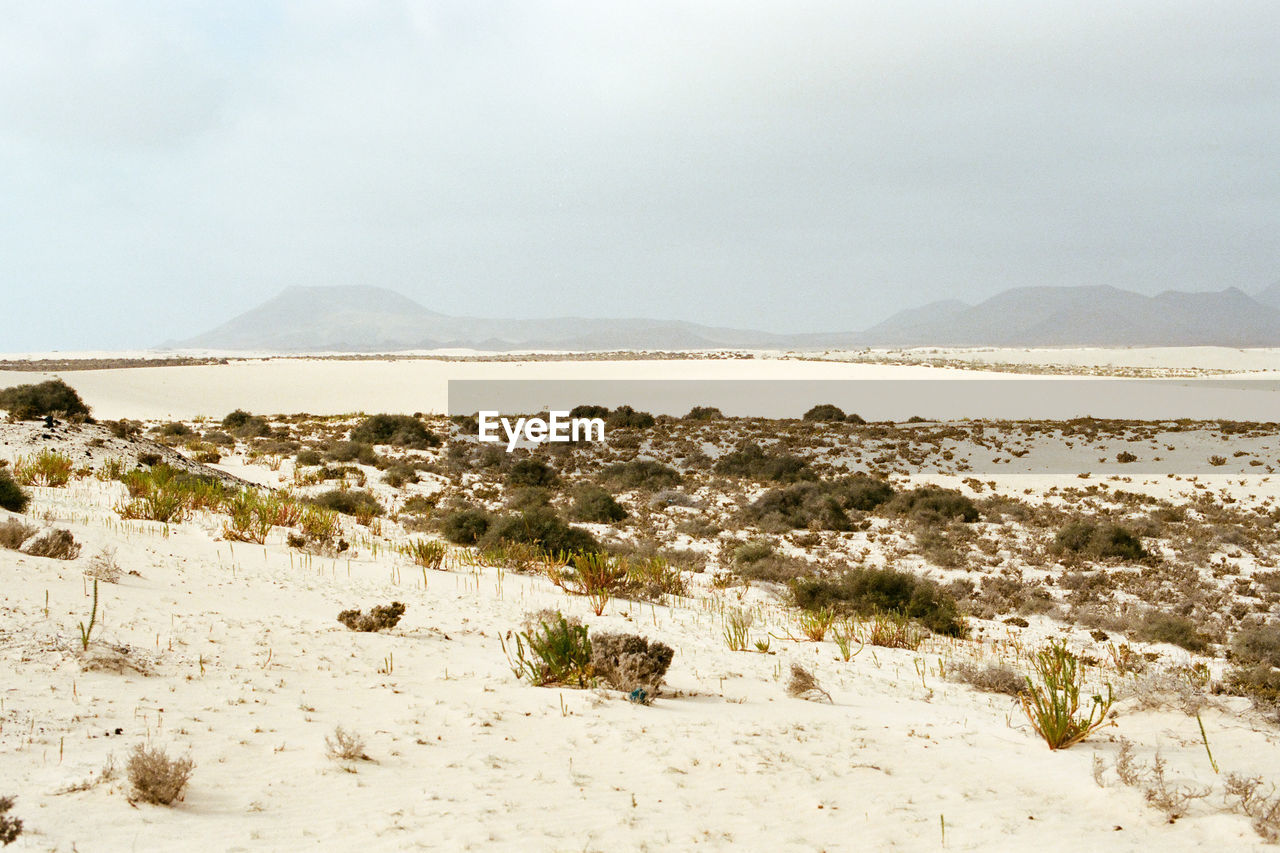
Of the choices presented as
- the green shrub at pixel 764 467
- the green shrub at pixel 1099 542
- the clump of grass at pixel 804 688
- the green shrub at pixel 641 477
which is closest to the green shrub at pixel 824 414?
the green shrub at pixel 764 467

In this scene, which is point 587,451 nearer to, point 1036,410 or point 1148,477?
point 1148,477

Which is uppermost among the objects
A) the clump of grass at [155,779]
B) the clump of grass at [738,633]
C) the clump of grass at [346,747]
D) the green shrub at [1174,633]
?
the clump of grass at [155,779]

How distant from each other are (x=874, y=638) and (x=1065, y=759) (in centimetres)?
318

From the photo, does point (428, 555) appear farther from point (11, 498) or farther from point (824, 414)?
point (824, 414)

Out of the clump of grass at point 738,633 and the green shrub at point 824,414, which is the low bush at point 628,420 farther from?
the clump of grass at point 738,633

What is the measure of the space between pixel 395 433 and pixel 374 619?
21.1 meters

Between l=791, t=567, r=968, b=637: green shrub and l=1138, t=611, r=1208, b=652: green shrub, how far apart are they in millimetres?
1965

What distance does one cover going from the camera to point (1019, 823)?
4078 mm

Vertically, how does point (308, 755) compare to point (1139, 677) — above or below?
above

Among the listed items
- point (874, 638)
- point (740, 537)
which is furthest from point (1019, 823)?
point (740, 537)

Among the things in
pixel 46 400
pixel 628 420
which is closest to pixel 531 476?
pixel 628 420

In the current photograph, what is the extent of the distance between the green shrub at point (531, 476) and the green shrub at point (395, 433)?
20.4 feet

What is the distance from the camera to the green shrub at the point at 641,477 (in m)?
19.4

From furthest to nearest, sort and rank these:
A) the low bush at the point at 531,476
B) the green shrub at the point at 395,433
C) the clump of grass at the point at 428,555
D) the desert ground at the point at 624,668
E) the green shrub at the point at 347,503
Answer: the green shrub at the point at 395,433 < the low bush at the point at 531,476 < the green shrub at the point at 347,503 < the clump of grass at the point at 428,555 < the desert ground at the point at 624,668
